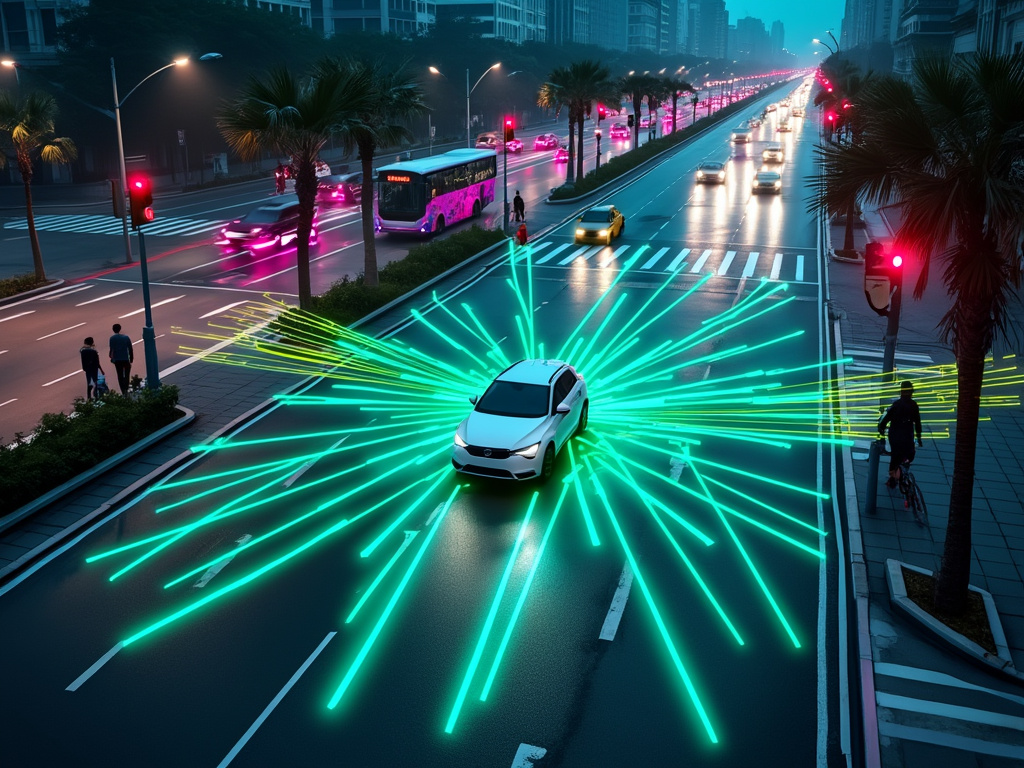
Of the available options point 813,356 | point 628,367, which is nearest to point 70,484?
point 628,367

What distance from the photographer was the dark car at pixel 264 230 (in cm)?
3903

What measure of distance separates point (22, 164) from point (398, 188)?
15.7 metres

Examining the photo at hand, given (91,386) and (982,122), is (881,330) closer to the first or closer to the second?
(982,122)

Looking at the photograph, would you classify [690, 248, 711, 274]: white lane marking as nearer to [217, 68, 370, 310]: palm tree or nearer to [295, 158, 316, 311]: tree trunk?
[217, 68, 370, 310]: palm tree

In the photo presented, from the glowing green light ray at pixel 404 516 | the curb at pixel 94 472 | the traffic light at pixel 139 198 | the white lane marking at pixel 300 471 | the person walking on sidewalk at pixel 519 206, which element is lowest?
the glowing green light ray at pixel 404 516

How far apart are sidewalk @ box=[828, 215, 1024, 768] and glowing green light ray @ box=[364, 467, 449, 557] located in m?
7.08

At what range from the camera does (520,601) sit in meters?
12.7

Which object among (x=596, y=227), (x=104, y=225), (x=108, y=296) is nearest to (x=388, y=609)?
(x=108, y=296)

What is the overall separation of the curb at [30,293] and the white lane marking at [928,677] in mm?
29508

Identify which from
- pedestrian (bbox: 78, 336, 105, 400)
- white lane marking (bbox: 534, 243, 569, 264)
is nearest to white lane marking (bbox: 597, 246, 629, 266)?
white lane marking (bbox: 534, 243, 569, 264)

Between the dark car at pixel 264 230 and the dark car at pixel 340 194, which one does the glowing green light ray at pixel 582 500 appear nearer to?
the dark car at pixel 264 230

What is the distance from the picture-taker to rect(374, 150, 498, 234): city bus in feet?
137

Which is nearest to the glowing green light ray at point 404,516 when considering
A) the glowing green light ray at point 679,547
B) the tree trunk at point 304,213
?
the glowing green light ray at point 679,547

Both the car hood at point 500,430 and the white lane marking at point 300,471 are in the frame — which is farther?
the white lane marking at point 300,471
